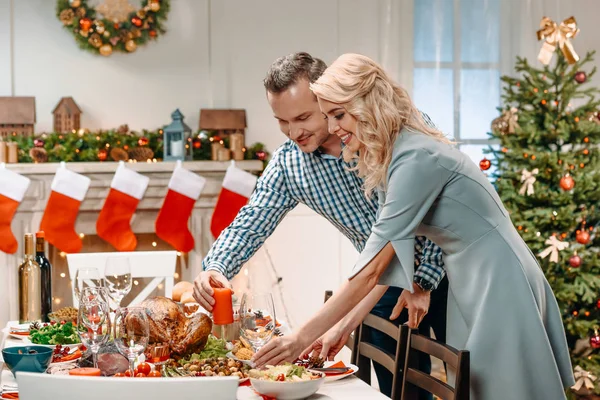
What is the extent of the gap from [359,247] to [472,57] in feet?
8.85

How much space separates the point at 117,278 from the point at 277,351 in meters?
0.82

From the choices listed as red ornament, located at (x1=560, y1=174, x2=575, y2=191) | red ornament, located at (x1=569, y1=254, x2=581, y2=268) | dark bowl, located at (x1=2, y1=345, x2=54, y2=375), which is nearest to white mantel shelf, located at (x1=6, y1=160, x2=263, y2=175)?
red ornament, located at (x1=560, y1=174, x2=575, y2=191)

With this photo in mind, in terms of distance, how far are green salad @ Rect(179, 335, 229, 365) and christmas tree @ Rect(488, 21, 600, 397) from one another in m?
2.52

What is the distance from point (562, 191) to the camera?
13.6 ft

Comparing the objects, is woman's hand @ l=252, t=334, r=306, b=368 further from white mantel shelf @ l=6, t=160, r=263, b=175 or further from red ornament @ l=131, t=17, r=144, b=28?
red ornament @ l=131, t=17, r=144, b=28

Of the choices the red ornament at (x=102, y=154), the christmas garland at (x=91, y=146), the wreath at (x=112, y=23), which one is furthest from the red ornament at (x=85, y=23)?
the red ornament at (x=102, y=154)

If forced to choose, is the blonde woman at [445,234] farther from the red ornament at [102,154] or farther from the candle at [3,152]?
the candle at [3,152]

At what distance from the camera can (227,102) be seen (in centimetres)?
475

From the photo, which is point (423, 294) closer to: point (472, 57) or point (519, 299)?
point (519, 299)

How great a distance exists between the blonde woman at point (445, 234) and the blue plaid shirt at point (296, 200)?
16.7 inches

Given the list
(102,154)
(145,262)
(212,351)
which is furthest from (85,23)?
(212,351)

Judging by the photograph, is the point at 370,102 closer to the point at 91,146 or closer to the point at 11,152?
the point at 91,146

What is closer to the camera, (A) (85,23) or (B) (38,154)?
(B) (38,154)

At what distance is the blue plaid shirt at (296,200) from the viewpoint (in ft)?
7.96
